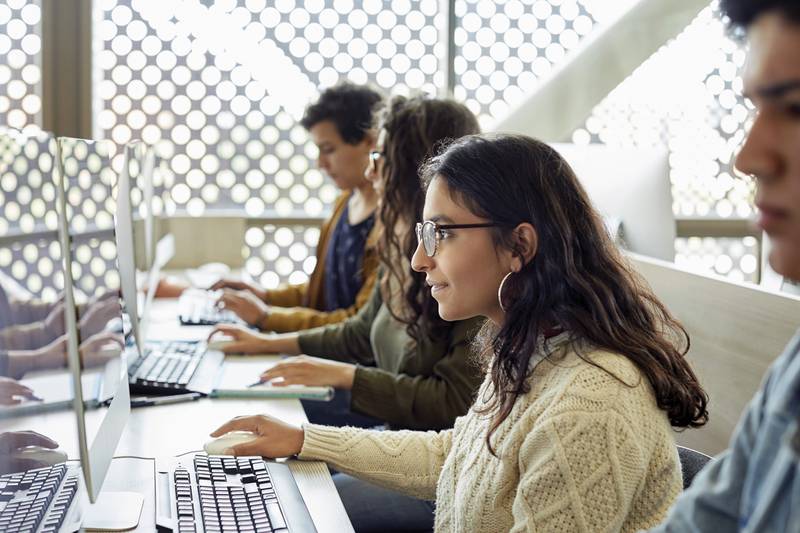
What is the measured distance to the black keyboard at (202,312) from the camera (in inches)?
99.6

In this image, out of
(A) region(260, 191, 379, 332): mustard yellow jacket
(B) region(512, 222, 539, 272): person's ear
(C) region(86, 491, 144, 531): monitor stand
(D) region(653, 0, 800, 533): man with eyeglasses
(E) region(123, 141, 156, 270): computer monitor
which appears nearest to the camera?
(D) region(653, 0, 800, 533): man with eyeglasses

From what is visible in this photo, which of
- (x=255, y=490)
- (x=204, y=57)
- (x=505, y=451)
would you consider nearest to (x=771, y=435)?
(x=505, y=451)

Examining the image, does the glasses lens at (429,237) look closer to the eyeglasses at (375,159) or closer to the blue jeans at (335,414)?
the eyeglasses at (375,159)

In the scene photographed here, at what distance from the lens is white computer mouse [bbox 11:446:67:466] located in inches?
35.4

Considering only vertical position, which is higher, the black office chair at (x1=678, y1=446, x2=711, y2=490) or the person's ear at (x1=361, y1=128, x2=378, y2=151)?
the person's ear at (x1=361, y1=128, x2=378, y2=151)

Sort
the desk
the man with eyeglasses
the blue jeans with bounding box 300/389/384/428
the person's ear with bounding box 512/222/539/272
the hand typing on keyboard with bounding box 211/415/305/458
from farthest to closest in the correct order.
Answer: the blue jeans with bounding box 300/389/384/428
the hand typing on keyboard with bounding box 211/415/305/458
the person's ear with bounding box 512/222/539/272
the desk
the man with eyeglasses

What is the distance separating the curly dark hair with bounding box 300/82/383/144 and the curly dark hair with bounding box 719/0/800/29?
2.12 meters

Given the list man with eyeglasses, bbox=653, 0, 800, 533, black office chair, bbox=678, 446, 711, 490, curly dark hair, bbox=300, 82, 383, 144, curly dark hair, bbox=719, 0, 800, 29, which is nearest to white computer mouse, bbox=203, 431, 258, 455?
black office chair, bbox=678, 446, 711, 490

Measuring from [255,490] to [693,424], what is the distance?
1.79 feet

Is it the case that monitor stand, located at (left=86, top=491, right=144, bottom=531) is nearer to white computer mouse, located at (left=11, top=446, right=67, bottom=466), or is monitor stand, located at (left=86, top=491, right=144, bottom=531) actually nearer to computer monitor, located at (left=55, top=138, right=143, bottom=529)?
computer monitor, located at (left=55, top=138, right=143, bottom=529)

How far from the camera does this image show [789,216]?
0.56m

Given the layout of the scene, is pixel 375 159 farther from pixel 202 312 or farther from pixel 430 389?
pixel 202 312

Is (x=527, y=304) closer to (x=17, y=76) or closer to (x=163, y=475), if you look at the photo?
(x=163, y=475)

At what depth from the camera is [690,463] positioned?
1.14m
